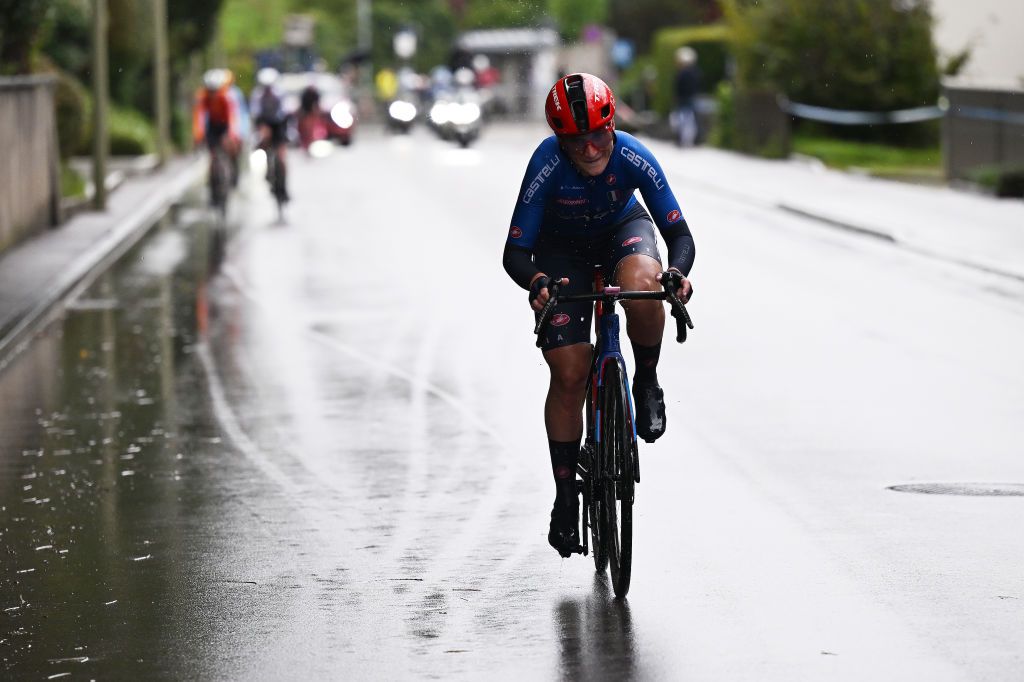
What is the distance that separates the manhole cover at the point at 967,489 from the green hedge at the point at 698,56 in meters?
44.4

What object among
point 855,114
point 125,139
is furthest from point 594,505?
point 125,139

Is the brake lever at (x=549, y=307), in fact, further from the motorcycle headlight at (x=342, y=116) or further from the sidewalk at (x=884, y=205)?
the motorcycle headlight at (x=342, y=116)

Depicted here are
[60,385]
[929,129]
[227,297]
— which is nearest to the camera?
[60,385]

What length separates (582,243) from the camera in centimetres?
758

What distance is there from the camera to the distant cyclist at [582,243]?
7.15 meters

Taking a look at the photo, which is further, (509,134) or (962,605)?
(509,134)

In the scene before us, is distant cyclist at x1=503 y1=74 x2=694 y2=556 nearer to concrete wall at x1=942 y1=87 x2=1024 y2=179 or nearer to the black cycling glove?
the black cycling glove

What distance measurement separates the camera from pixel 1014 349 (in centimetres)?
1425

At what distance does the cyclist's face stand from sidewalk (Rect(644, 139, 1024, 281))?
11.8 meters

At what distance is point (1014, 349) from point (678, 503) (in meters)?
5.85

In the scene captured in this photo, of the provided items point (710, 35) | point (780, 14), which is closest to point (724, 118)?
point (780, 14)

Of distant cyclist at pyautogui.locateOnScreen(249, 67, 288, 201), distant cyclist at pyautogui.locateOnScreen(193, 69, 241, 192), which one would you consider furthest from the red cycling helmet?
distant cyclist at pyautogui.locateOnScreen(193, 69, 241, 192)

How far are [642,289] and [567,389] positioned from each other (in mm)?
460

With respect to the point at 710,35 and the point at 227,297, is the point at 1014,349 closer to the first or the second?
the point at 227,297
